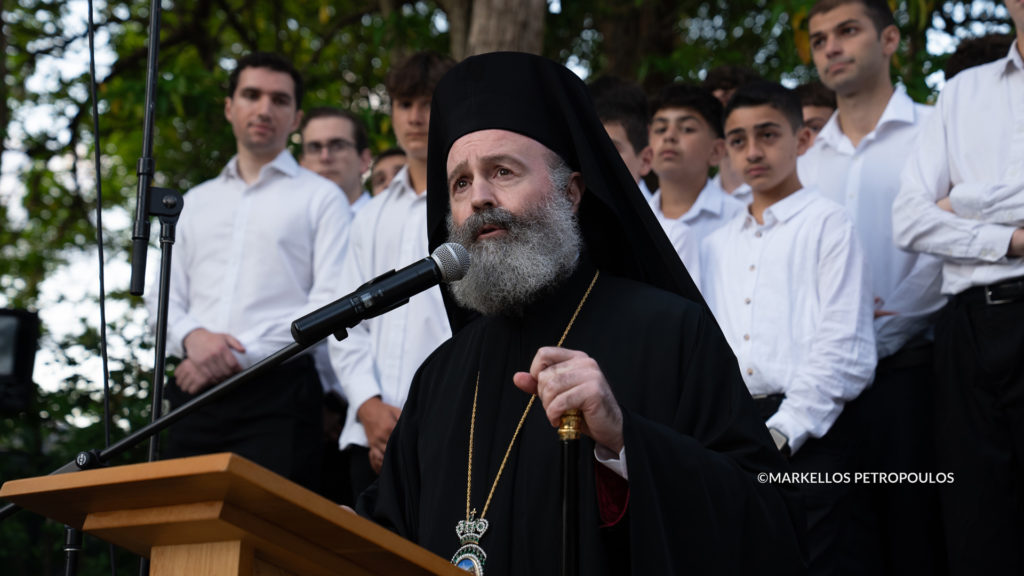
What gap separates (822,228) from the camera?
16.3ft

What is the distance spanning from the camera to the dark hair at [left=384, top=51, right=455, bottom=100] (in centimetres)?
582

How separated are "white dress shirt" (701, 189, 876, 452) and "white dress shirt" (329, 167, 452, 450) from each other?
1.37 m

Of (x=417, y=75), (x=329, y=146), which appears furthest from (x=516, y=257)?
(x=329, y=146)

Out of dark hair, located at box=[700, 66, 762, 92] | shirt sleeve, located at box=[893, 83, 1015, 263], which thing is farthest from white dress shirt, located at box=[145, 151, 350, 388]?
shirt sleeve, located at box=[893, 83, 1015, 263]

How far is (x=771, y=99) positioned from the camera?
5.51 meters

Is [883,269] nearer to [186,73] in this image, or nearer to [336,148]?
[336,148]

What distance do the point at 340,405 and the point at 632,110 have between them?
2.20 metres

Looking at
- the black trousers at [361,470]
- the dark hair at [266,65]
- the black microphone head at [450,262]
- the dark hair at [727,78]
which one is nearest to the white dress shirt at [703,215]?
the dark hair at [727,78]

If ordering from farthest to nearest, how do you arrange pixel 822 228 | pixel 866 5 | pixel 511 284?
pixel 866 5 → pixel 822 228 → pixel 511 284

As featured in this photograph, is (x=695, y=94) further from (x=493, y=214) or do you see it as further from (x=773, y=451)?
(x=773, y=451)

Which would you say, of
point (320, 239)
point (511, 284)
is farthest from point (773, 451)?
point (320, 239)

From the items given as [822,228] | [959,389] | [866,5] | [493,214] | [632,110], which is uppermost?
[866,5]

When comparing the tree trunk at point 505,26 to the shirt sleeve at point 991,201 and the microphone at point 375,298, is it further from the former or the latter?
the microphone at point 375,298

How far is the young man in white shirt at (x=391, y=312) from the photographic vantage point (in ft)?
17.3
